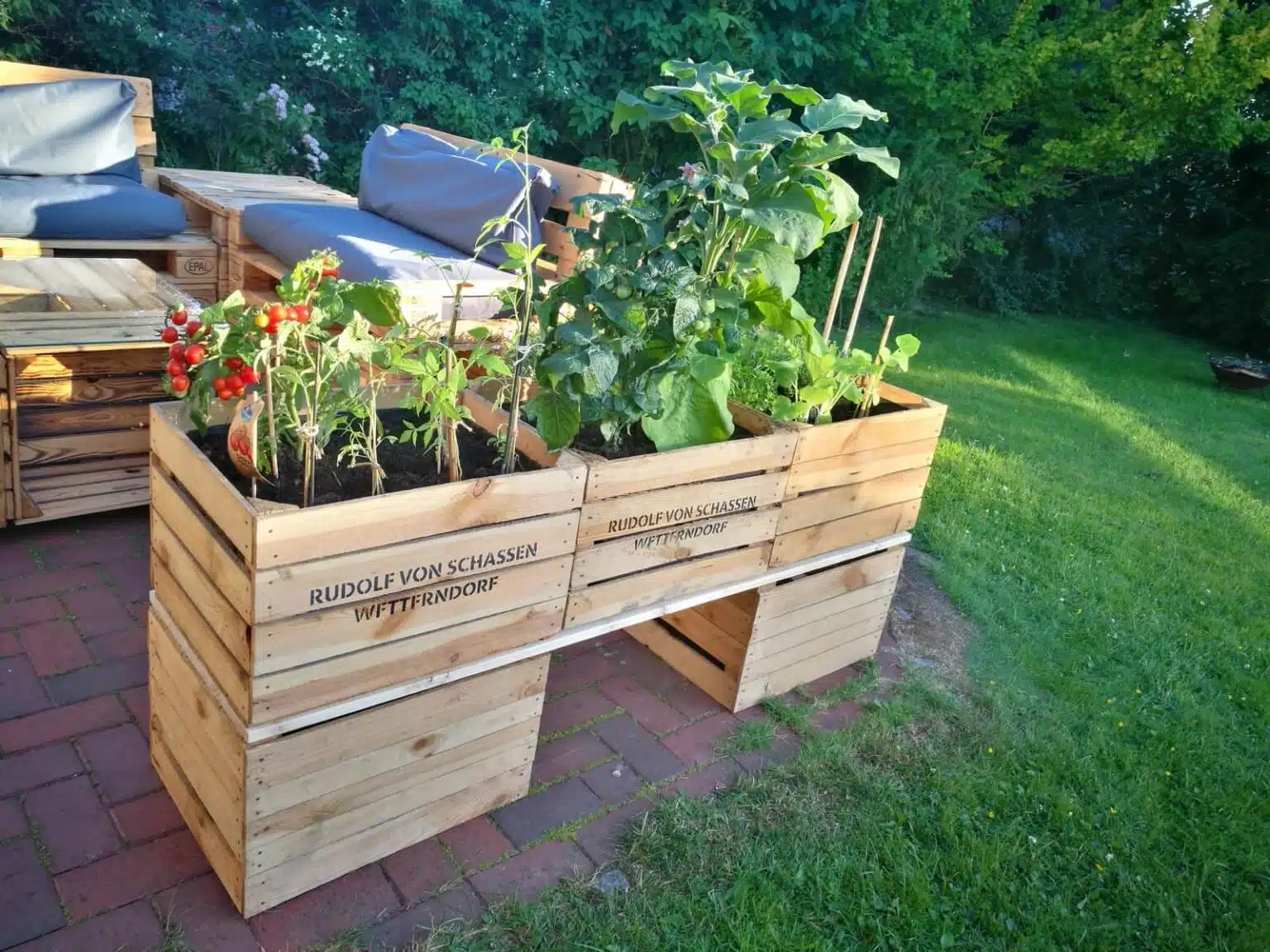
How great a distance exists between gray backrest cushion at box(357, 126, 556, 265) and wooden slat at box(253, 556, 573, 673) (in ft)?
7.03

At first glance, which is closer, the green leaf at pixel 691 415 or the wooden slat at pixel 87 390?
the green leaf at pixel 691 415

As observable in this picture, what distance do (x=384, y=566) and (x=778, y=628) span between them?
1302 mm

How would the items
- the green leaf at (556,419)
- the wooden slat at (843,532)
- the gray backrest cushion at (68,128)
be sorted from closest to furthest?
the green leaf at (556,419) < the wooden slat at (843,532) < the gray backrest cushion at (68,128)

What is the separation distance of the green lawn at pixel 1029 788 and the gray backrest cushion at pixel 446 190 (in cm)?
213

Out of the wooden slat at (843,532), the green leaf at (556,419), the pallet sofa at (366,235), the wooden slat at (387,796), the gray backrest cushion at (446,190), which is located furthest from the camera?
the gray backrest cushion at (446,190)

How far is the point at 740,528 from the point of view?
97.3 inches

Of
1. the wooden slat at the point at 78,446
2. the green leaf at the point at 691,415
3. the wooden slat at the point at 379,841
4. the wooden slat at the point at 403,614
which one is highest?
the green leaf at the point at 691,415

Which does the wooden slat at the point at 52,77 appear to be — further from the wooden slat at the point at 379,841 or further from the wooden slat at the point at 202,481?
the wooden slat at the point at 379,841

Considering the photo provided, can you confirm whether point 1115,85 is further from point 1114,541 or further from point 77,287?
point 77,287

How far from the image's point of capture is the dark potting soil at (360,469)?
1896 mm

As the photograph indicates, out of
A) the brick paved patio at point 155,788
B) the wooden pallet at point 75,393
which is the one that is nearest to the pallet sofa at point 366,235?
the wooden pallet at point 75,393

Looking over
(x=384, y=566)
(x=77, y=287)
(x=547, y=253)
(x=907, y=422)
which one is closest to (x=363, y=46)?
(x=547, y=253)

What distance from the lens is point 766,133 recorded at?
6.97 ft

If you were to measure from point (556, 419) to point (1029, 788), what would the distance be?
5.17 feet
